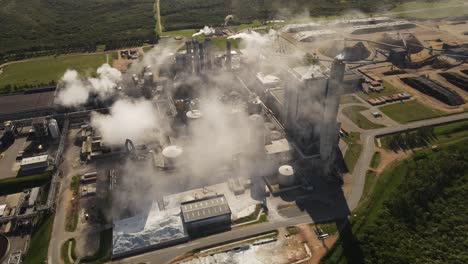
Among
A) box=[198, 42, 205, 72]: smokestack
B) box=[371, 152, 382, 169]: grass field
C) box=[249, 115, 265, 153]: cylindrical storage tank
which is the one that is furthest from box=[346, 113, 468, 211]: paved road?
box=[198, 42, 205, 72]: smokestack

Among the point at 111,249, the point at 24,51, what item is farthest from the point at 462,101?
the point at 24,51

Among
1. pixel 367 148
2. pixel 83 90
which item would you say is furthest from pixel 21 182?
pixel 367 148

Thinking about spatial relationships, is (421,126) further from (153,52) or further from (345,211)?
(153,52)

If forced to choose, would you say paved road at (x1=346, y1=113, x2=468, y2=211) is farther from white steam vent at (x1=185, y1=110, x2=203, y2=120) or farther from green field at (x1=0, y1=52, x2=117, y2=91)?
green field at (x1=0, y1=52, x2=117, y2=91)

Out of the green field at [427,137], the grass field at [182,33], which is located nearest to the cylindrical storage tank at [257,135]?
the green field at [427,137]

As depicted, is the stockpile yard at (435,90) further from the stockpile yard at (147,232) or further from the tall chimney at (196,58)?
the stockpile yard at (147,232)

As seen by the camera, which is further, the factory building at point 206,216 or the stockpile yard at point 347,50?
the stockpile yard at point 347,50
